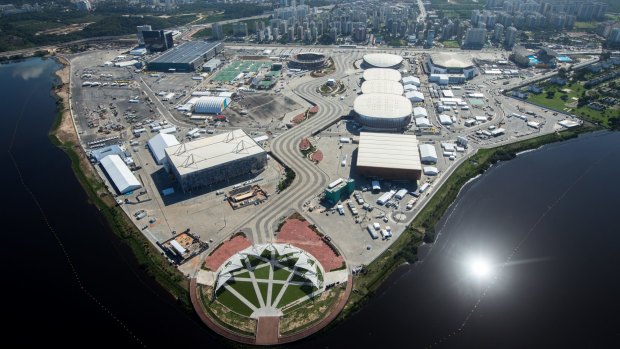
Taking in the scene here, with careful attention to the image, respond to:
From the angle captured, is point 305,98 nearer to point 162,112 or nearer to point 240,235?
point 162,112

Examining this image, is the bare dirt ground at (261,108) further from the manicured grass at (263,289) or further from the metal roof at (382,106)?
Answer: the manicured grass at (263,289)

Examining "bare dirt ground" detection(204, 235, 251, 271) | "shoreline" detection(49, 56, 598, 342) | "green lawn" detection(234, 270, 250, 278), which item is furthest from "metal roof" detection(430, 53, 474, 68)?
"green lawn" detection(234, 270, 250, 278)

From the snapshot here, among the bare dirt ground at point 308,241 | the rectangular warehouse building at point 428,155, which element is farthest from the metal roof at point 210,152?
the rectangular warehouse building at point 428,155

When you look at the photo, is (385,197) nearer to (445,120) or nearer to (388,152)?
(388,152)

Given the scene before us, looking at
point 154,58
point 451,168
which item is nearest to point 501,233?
point 451,168

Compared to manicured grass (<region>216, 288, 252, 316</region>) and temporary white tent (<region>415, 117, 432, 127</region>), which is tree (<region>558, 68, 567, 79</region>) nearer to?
temporary white tent (<region>415, 117, 432, 127</region>)

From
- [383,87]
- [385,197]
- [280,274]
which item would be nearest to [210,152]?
[280,274]
